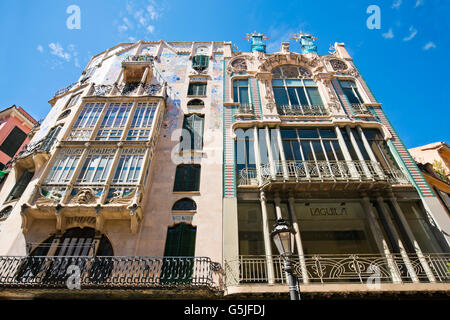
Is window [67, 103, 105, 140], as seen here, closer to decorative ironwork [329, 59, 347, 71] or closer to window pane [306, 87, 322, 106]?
window pane [306, 87, 322, 106]

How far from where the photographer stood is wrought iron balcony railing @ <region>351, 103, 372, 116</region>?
51.9ft

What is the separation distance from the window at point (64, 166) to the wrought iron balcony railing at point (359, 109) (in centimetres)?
1697

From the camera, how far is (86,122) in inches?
571

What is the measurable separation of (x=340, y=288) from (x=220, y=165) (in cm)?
800

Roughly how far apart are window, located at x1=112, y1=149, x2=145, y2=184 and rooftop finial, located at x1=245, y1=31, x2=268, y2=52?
45.0 feet

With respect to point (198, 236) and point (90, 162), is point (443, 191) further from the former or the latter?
point (90, 162)

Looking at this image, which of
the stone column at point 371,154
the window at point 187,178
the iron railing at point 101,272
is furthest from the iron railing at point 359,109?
the iron railing at point 101,272

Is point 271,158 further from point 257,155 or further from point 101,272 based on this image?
point 101,272

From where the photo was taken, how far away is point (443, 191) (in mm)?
14836

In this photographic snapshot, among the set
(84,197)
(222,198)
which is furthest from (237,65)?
(84,197)

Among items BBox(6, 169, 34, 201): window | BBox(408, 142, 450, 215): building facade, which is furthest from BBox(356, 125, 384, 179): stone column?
BBox(6, 169, 34, 201): window

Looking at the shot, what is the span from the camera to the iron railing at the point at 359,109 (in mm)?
15815

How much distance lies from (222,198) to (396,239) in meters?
7.82

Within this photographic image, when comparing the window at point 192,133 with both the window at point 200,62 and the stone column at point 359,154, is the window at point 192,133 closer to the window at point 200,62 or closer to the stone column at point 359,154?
the window at point 200,62
